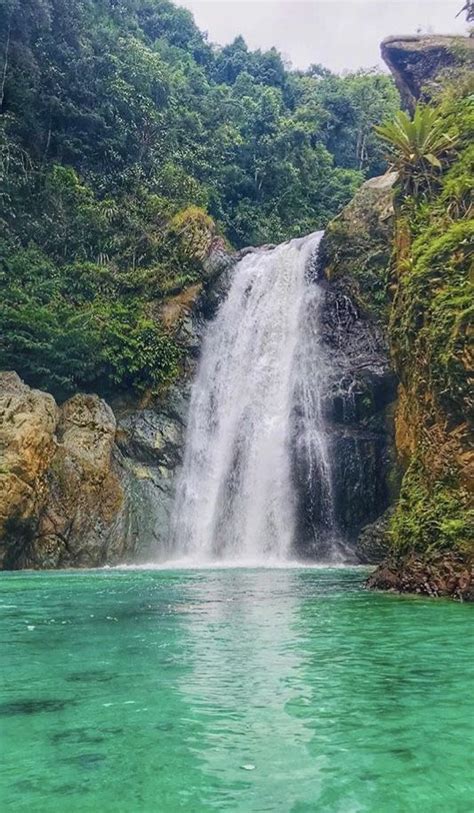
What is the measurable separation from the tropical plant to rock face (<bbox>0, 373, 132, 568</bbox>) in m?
9.65

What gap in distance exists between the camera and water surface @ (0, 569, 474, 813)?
311cm

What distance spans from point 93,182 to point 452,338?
18834mm

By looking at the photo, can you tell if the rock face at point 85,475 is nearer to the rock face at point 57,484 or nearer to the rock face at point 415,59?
the rock face at point 57,484

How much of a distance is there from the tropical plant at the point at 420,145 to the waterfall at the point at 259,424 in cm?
632

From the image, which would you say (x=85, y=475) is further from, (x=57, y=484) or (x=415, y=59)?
(x=415, y=59)

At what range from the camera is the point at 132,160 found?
2742 centimetres

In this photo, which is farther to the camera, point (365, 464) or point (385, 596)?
point (365, 464)

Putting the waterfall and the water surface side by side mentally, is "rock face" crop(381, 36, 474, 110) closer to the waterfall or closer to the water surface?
the waterfall

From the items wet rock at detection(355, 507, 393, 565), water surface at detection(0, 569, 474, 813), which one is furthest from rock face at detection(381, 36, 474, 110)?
water surface at detection(0, 569, 474, 813)

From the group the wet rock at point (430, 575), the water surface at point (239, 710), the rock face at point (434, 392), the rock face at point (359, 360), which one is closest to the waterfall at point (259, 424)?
the rock face at point (359, 360)

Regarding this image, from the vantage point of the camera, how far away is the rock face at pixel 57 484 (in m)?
16.0

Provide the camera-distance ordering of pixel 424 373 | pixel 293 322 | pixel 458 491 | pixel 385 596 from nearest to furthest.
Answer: pixel 385 596, pixel 458 491, pixel 424 373, pixel 293 322

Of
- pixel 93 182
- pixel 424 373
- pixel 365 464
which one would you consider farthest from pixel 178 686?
pixel 93 182

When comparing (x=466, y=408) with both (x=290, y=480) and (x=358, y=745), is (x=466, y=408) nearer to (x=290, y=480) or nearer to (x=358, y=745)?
(x=358, y=745)
